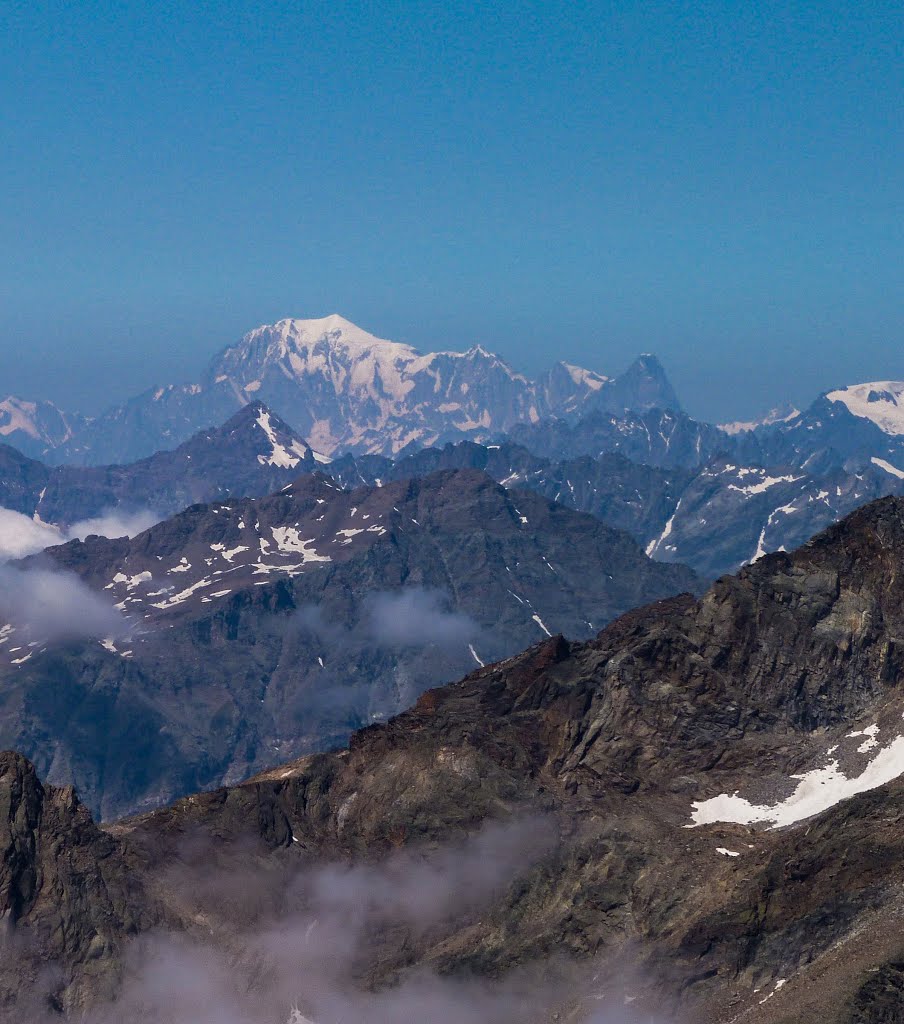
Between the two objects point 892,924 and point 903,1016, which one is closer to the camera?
point 903,1016
